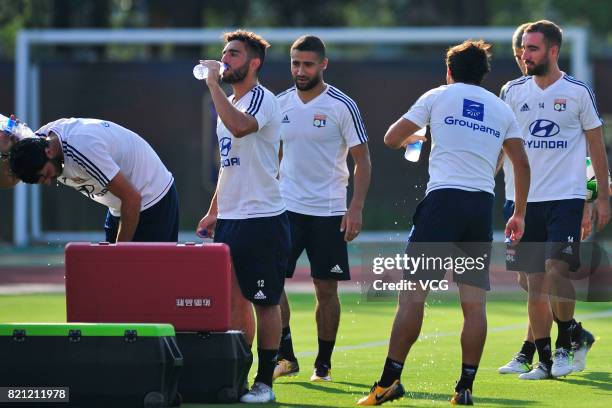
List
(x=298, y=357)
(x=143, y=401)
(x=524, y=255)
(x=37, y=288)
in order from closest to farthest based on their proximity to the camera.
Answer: (x=143, y=401) < (x=524, y=255) < (x=298, y=357) < (x=37, y=288)

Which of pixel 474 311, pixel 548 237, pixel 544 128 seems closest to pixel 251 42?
pixel 474 311

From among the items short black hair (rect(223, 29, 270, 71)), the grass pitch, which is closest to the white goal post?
the grass pitch

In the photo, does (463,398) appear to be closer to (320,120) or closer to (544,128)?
(544,128)

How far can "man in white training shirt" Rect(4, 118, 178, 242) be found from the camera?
838cm

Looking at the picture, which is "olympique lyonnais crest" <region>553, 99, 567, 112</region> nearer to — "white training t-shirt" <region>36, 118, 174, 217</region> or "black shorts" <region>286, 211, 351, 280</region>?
"black shorts" <region>286, 211, 351, 280</region>

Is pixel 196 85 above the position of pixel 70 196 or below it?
above

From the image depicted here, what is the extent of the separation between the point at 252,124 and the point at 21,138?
4.70ft

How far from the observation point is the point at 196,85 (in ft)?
82.3

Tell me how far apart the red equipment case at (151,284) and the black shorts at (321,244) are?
206 centimetres

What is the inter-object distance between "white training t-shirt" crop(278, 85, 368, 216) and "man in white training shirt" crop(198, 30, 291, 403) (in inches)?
52.4

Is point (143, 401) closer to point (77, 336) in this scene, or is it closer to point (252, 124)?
point (77, 336)

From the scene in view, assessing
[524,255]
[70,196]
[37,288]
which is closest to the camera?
[524,255]

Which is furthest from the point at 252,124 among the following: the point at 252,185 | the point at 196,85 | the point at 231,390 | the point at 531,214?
the point at 196,85

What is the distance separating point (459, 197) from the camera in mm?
8453
